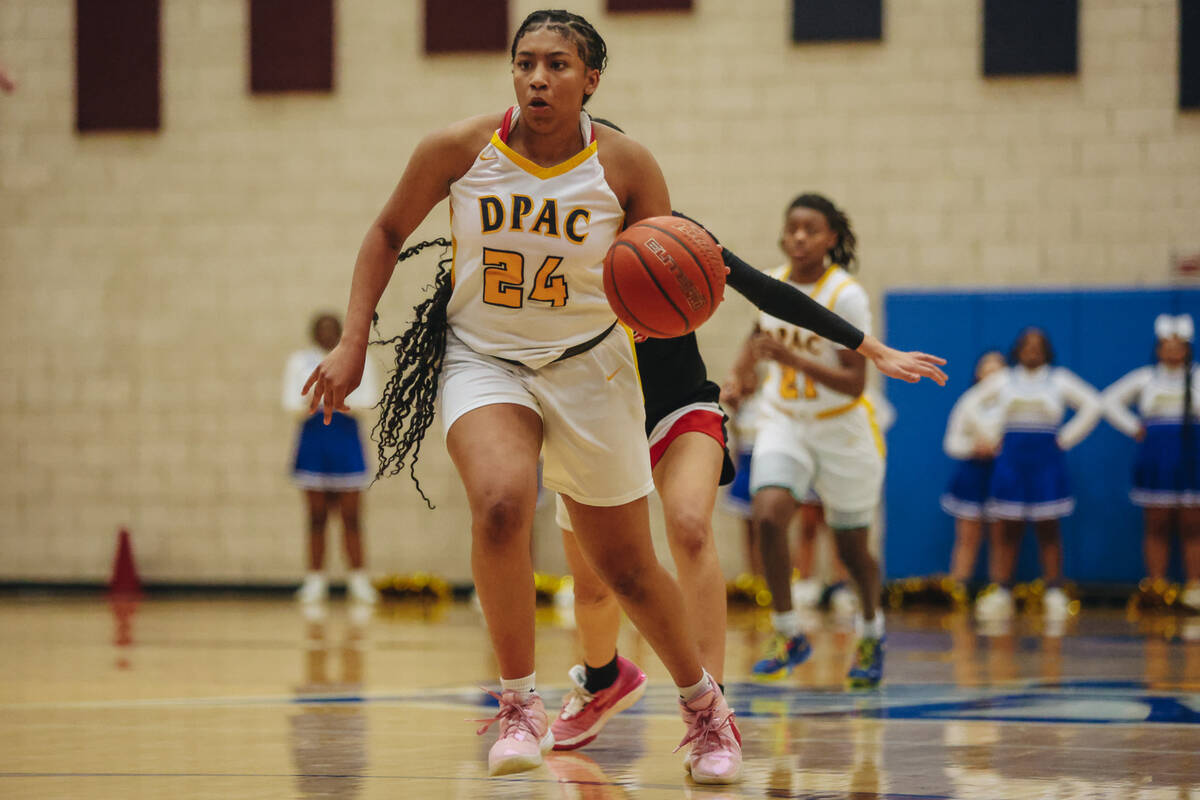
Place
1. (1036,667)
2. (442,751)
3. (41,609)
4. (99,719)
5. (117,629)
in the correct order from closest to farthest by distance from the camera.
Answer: (442,751)
(99,719)
(1036,667)
(117,629)
(41,609)

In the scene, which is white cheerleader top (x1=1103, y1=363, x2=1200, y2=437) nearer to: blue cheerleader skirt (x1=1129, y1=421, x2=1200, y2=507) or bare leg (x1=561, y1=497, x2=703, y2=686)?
blue cheerleader skirt (x1=1129, y1=421, x2=1200, y2=507)

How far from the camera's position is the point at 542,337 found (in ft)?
12.4

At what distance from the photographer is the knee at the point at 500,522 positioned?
3551mm

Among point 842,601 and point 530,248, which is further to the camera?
point 842,601

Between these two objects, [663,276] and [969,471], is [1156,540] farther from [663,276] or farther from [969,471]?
[663,276]

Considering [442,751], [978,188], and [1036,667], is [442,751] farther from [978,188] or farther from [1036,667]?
[978,188]

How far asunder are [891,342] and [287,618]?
492cm

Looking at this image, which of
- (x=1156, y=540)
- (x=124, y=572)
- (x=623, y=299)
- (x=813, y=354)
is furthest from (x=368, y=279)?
(x=124, y=572)

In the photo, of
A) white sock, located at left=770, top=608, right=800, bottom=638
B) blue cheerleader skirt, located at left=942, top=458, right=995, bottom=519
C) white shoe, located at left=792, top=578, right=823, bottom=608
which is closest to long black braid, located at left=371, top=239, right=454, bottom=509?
white sock, located at left=770, top=608, right=800, bottom=638

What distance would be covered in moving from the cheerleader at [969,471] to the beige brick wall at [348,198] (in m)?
1.33

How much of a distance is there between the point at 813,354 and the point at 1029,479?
4.92 meters

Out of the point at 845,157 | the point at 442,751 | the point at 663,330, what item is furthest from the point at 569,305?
the point at 845,157

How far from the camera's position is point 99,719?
4980 millimetres

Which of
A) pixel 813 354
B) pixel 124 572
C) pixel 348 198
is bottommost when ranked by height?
pixel 124 572
